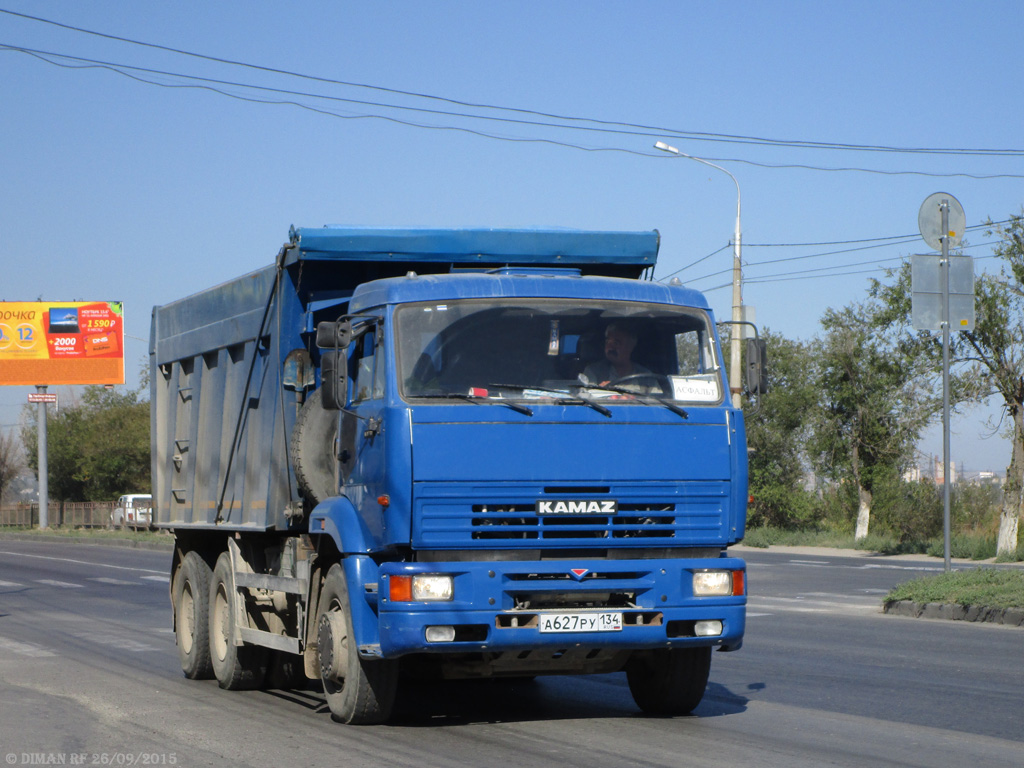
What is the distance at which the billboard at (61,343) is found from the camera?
5422 cm

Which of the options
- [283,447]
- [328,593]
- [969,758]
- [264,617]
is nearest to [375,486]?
[328,593]

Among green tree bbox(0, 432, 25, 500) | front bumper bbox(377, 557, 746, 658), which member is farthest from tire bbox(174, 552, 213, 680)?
green tree bbox(0, 432, 25, 500)

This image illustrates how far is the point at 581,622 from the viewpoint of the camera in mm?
7211

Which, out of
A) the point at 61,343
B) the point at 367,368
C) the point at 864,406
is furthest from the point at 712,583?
the point at 61,343

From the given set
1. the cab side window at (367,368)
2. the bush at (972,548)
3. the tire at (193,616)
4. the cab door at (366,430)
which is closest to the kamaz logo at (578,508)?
the cab door at (366,430)

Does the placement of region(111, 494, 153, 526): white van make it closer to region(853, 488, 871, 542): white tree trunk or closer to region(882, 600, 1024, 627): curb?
region(853, 488, 871, 542): white tree trunk

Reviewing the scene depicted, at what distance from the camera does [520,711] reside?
865 centimetres

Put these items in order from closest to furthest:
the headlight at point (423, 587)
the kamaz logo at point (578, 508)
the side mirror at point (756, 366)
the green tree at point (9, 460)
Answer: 1. the headlight at point (423, 587)
2. the kamaz logo at point (578, 508)
3. the side mirror at point (756, 366)
4. the green tree at point (9, 460)

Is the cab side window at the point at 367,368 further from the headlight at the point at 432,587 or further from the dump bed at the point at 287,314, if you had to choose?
the headlight at the point at 432,587

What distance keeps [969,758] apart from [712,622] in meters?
1.56

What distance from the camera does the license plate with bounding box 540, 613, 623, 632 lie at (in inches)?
282

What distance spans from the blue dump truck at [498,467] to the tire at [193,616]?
1893 millimetres

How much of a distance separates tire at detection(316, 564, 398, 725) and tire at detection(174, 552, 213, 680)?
2997 millimetres

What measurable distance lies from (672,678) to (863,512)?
28.5m
